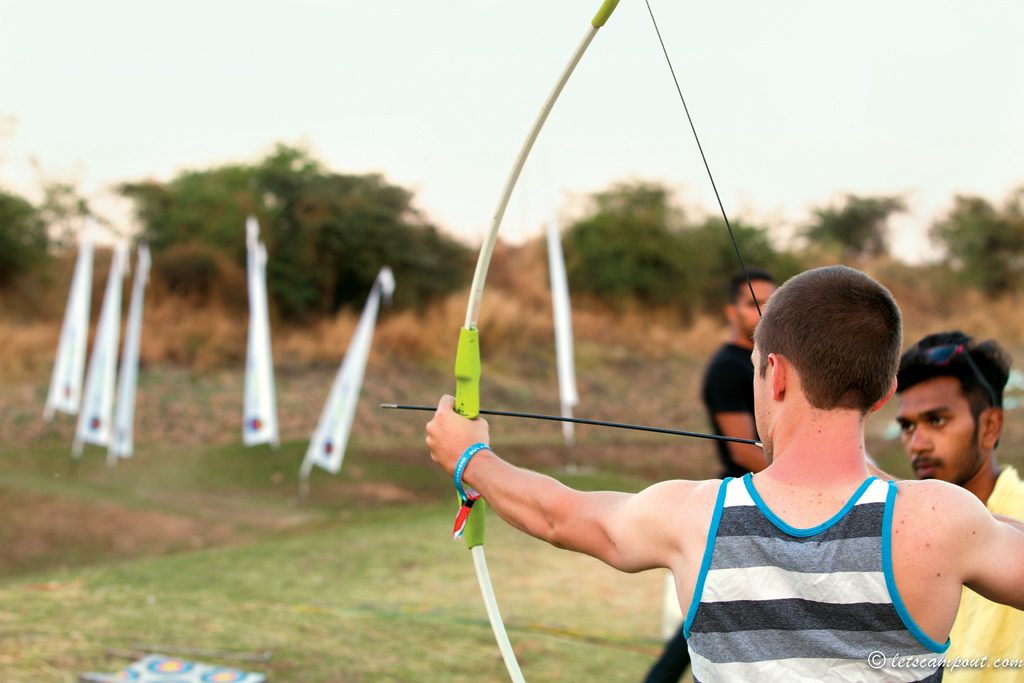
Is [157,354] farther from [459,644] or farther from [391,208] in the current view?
[459,644]

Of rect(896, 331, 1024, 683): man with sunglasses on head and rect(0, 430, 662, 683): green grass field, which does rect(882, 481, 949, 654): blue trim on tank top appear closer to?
rect(896, 331, 1024, 683): man with sunglasses on head

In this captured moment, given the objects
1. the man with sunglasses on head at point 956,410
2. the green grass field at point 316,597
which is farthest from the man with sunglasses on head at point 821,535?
the green grass field at point 316,597

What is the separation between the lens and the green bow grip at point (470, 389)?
192 centimetres

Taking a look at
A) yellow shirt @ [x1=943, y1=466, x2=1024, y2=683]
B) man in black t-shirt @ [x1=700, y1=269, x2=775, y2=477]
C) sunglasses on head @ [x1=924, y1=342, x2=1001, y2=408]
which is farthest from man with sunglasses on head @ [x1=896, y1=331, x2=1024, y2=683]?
man in black t-shirt @ [x1=700, y1=269, x2=775, y2=477]

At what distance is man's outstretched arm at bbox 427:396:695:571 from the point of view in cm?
149

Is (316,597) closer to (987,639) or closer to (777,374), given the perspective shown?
(987,639)

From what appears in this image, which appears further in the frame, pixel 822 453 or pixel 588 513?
pixel 588 513

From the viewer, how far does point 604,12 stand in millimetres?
1985

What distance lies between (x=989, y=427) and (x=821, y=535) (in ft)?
4.40

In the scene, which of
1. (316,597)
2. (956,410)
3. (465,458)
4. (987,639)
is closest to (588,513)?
(465,458)

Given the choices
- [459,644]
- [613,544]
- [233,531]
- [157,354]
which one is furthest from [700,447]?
[613,544]

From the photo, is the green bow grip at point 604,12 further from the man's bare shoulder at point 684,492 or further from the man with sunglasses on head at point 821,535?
the man's bare shoulder at point 684,492

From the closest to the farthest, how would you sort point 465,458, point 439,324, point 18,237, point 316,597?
point 465,458, point 316,597, point 18,237, point 439,324

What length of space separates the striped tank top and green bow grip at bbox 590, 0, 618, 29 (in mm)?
1009
